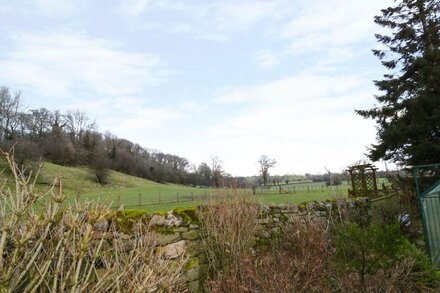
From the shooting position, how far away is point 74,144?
57094 mm

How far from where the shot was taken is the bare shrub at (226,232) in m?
5.35

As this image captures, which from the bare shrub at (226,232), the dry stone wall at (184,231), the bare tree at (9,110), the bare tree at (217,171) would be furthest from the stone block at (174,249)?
the bare tree at (9,110)

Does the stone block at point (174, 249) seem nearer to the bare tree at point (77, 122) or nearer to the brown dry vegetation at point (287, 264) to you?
the brown dry vegetation at point (287, 264)

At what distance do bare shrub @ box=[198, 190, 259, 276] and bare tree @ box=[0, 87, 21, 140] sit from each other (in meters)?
51.1

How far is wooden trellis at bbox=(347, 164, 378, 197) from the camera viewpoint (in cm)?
1722

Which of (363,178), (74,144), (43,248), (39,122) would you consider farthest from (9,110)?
(43,248)

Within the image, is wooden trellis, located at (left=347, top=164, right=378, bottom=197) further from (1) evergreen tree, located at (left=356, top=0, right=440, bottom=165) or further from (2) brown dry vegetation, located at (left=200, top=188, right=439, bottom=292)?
(2) brown dry vegetation, located at (left=200, top=188, right=439, bottom=292)

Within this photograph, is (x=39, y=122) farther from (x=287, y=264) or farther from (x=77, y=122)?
(x=287, y=264)

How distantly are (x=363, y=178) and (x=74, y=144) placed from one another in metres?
51.7

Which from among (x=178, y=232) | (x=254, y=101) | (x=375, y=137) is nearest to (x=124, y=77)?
(x=254, y=101)

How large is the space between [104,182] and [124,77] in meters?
35.3

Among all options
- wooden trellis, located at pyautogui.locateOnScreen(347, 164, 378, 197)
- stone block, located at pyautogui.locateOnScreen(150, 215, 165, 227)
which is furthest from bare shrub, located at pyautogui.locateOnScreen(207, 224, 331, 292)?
wooden trellis, located at pyautogui.locateOnScreen(347, 164, 378, 197)

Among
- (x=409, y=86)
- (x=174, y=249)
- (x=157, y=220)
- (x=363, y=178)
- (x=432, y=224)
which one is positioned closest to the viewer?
(x=174, y=249)

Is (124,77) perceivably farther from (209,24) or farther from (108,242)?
(108,242)
